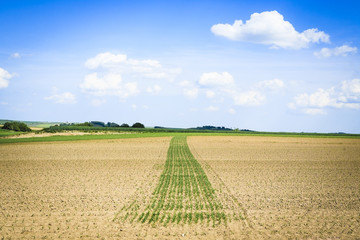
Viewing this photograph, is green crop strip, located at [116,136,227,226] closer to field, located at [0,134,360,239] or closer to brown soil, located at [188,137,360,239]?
field, located at [0,134,360,239]

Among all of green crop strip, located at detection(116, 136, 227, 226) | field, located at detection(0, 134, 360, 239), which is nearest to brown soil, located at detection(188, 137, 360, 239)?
field, located at detection(0, 134, 360, 239)

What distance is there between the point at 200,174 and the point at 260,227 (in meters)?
10.8

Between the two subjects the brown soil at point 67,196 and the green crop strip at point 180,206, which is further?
the green crop strip at point 180,206

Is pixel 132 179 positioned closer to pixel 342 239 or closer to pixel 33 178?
pixel 33 178

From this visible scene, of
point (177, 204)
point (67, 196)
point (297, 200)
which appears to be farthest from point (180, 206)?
point (297, 200)

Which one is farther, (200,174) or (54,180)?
(200,174)

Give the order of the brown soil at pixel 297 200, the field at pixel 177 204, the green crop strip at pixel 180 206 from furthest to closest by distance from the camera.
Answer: the green crop strip at pixel 180 206, the brown soil at pixel 297 200, the field at pixel 177 204

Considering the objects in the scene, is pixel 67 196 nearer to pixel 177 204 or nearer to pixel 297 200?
pixel 177 204

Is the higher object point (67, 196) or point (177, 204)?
point (177, 204)

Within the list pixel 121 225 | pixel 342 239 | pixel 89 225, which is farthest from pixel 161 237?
pixel 342 239

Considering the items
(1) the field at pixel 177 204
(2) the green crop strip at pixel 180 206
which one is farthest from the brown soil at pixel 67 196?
(2) the green crop strip at pixel 180 206

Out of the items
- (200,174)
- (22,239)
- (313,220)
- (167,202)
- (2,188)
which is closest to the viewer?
(22,239)

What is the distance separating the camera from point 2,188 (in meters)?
17.2

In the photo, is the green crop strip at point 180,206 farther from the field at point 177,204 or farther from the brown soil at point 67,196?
the brown soil at point 67,196
